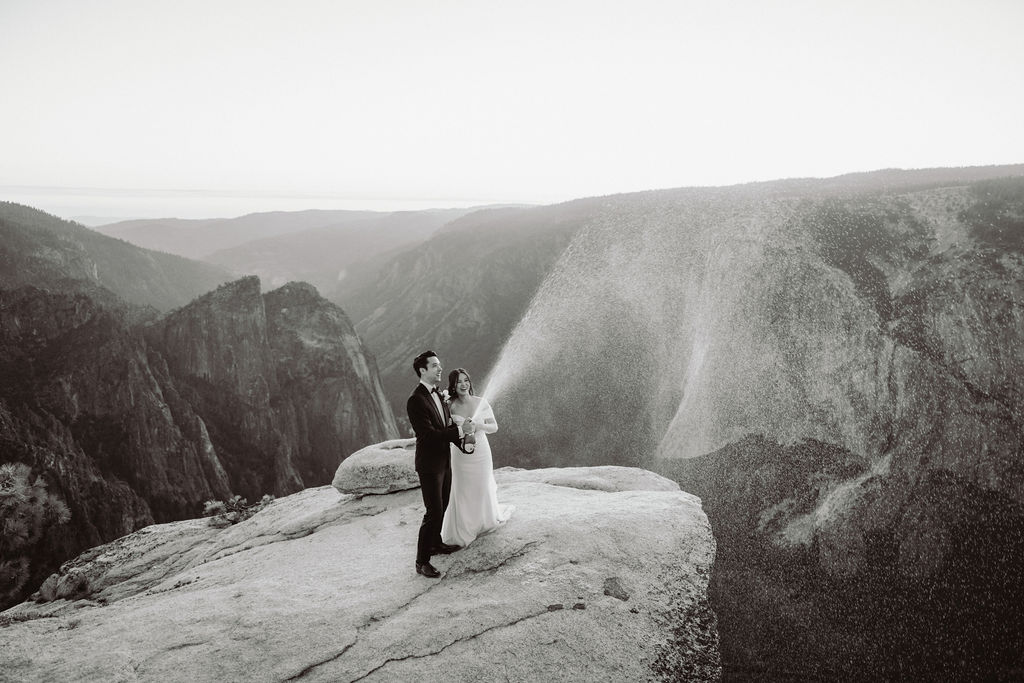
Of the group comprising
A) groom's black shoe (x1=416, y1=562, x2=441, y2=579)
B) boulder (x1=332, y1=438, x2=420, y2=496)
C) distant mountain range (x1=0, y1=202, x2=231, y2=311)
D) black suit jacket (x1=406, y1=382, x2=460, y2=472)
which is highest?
distant mountain range (x1=0, y1=202, x2=231, y2=311)

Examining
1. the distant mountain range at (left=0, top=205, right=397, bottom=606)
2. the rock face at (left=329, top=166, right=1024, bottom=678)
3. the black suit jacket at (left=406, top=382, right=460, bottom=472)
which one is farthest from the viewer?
the distant mountain range at (left=0, top=205, right=397, bottom=606)

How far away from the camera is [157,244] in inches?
7156

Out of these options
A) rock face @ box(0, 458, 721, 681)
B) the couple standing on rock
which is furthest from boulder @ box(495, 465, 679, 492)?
the couple standing on rock

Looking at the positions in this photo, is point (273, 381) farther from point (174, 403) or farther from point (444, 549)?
point (444, 549)

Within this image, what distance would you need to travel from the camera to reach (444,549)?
353 inches

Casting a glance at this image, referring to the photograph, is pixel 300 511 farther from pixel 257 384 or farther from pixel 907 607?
pixel 257 384

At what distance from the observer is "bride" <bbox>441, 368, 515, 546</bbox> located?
834cm

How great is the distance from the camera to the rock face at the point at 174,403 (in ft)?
103

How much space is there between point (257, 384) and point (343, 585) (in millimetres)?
43366

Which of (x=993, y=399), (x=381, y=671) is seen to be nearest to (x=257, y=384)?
(x=381, y=671)

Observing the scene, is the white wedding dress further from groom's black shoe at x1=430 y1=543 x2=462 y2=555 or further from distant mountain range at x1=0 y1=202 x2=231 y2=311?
distant mountain range at x1=0 y1=202 x2=231 y2=311

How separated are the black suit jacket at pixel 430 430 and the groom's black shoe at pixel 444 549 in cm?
160

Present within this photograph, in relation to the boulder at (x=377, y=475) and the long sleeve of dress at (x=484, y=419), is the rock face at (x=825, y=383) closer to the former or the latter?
the long sleeve of dress at (x=484, y=419)

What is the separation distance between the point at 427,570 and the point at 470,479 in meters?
1.59
